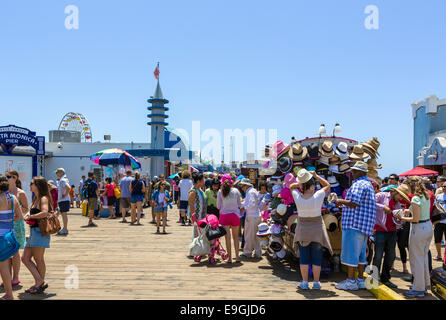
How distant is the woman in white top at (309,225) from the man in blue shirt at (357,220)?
34cm

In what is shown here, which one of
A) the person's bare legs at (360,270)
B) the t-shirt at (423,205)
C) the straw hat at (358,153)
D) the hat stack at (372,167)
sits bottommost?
the person's bare legs at (360,270)

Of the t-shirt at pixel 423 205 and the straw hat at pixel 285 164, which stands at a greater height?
the straw hat at pixel 285 164

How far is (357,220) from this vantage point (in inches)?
225

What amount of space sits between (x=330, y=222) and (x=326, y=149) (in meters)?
1.47

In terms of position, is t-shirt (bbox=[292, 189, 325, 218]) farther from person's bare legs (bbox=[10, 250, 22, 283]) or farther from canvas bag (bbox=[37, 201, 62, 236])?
person's bare legs (bbox=[10, 250, 22, 283])

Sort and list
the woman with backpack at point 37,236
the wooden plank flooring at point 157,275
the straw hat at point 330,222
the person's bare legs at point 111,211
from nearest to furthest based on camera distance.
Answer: the woman with backpack at point 37,236, the wooden plank flooring at point 157,275, the straw hat at point 330,222, the person's bare legs at point 111,211

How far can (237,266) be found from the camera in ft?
25.1

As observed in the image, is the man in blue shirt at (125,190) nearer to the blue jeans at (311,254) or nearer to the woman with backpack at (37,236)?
the woman with backpack at (37,236)

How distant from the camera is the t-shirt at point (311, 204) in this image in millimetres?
5711

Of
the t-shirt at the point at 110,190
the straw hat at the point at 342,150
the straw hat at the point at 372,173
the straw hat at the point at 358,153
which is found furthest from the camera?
the t-shirt at the point at 110,190

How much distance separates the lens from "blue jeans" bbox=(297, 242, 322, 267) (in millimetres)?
5816

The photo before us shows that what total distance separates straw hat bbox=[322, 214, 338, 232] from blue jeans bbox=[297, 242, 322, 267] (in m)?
0.92

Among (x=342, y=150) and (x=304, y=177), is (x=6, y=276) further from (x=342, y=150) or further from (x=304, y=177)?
(x=342, y=150)

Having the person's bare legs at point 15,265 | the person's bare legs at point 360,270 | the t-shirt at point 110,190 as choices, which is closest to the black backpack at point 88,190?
the t-shirt at point 110,190
